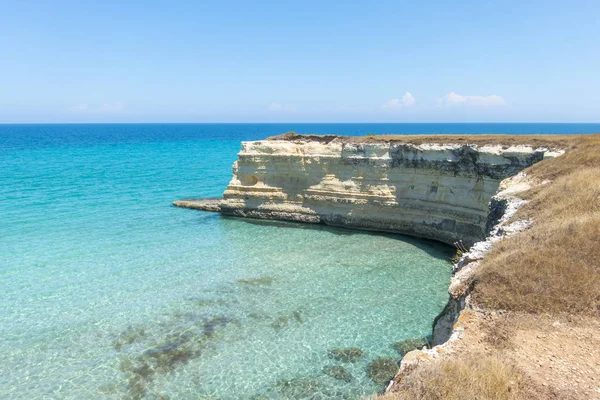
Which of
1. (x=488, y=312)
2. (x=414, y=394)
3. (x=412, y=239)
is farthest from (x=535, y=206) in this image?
(x=412, y=239)

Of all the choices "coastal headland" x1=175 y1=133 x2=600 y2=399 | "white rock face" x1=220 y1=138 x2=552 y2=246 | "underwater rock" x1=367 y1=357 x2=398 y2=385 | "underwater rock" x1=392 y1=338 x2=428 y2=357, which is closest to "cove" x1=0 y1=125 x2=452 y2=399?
"underwater rock" x1=367 y1=357 x2=398 y2=385

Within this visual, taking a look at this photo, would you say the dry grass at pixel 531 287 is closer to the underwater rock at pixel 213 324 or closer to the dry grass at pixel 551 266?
the dry grass at pixel 551 266

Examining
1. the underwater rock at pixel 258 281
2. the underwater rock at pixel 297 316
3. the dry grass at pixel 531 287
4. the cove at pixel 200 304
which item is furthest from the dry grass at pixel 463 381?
the underwater rock at pixel 258 281

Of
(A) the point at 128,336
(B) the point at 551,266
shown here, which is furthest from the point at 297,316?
(B) the point at 551,266

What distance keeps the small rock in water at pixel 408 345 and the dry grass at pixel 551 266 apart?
4.59 m

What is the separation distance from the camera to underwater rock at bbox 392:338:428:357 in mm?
11859

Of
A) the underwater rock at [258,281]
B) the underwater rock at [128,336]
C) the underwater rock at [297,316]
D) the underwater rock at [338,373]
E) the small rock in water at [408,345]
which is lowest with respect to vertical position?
the underwater rock at [338,373]

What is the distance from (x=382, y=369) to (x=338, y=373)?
126cm

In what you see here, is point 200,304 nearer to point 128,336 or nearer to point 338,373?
point 128,336

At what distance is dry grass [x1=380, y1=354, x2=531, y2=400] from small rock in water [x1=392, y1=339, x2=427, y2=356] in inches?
258

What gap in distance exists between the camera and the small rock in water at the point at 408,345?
38.9ft

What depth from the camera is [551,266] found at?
7.65 metres

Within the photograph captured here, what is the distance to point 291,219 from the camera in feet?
90.0

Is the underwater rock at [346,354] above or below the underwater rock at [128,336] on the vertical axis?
below
